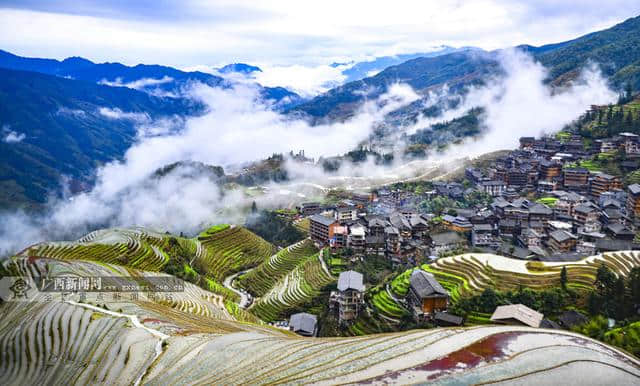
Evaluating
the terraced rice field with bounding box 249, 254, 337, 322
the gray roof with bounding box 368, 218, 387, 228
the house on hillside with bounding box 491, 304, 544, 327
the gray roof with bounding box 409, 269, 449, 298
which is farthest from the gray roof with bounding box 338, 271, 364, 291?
the gray roof with bounding box 368, 218, 387, 228

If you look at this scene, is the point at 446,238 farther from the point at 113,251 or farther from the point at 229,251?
the point at 113,251

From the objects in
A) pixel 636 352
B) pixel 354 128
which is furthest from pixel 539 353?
pixel 354 128

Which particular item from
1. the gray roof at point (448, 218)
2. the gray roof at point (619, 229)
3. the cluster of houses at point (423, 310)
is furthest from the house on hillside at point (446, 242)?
the gray roof at point (619, 229)

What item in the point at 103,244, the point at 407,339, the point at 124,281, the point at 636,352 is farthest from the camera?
the point at 103,244

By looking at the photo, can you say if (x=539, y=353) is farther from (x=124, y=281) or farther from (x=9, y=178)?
(x=9, y=178)

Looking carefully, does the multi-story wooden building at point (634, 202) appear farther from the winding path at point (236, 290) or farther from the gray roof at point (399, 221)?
the winding path at point (236, 290)

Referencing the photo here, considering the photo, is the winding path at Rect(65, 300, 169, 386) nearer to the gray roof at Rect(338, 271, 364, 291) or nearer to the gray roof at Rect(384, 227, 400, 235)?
the gray roof at Rect(338, 271, 364, 291)
